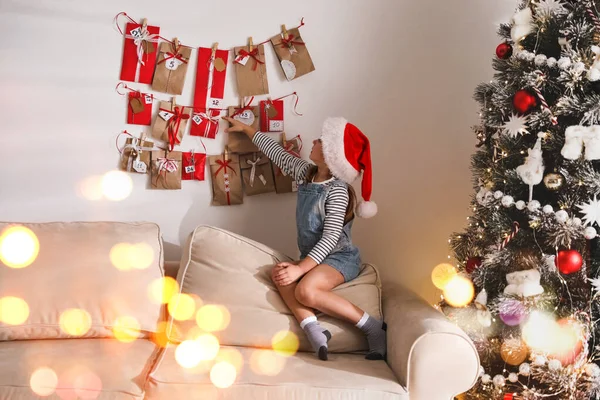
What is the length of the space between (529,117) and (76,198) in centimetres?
204

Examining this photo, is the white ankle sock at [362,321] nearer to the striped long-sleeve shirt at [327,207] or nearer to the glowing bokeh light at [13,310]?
the striped long-sleeve shirt at [327,207]

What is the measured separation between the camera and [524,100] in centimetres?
191

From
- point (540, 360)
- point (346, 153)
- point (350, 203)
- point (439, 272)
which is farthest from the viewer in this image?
point (439, 272)

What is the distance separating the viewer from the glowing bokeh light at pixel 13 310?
6.63ft

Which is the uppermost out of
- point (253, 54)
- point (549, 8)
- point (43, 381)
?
point (549, 8)

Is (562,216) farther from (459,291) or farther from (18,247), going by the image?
(18,247)

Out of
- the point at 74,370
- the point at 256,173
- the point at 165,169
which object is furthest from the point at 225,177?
the point at 74,370

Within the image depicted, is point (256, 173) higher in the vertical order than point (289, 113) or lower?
lower

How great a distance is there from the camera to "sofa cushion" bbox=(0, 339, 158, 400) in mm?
1689

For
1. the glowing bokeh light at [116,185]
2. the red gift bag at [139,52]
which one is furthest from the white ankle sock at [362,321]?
the red gift bag at [139,52]

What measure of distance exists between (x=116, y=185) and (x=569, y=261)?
1.99 metres

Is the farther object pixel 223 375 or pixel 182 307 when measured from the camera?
pixel 182 307

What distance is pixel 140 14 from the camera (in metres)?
2.54

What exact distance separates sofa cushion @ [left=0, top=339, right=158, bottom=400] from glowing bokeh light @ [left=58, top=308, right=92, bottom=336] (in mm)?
65
